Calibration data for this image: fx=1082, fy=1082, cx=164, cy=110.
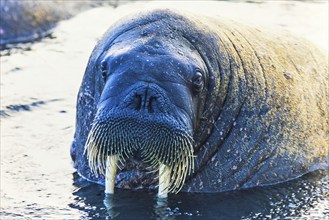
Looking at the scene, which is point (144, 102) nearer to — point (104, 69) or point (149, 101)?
point (149, 101)

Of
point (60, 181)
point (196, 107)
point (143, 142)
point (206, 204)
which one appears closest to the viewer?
point (143, 142)

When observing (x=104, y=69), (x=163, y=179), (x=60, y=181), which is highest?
(x=104, y=69)

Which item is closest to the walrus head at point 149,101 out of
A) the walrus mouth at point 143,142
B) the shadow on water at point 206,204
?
the walrus mouth at point 143,142

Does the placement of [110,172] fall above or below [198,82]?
below

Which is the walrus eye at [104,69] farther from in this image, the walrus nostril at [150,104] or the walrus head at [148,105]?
the walrus nostril at [150,104]

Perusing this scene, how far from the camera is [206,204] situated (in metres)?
10.3

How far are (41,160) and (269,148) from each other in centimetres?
241

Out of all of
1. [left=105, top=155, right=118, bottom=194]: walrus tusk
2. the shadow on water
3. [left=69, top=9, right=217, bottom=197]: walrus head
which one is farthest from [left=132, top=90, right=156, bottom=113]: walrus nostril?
the shadow on water

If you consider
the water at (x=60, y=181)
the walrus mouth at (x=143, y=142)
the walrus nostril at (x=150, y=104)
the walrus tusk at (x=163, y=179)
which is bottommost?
the water at (x=60, y=181)

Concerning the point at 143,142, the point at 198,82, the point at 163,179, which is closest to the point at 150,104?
the point at 143,142

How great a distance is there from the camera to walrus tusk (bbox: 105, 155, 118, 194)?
962 centimetres

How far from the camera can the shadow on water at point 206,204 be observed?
1005cm

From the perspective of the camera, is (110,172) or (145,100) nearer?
(145,100)

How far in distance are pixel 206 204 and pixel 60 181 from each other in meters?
1.56
